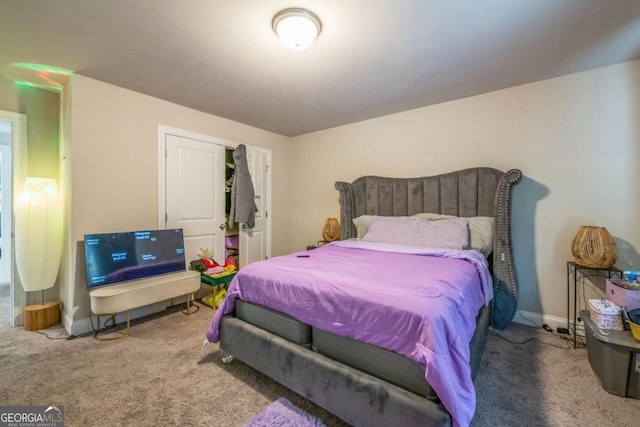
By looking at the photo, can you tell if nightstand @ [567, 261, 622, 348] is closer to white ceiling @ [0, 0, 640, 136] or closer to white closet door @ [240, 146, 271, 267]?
white ceiling @ [0, 0, 640, 136]

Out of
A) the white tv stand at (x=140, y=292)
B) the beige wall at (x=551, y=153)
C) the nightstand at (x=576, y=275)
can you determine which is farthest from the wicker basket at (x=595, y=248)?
the white tv stand at (x=140, y=292)

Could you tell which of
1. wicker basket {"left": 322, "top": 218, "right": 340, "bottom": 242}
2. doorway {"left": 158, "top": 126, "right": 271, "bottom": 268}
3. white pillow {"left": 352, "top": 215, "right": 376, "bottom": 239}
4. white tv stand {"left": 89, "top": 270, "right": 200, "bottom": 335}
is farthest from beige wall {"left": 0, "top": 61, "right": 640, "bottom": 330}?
wicker basket {"left": 322, "top": 218, "right": 340, "bottom": 242}

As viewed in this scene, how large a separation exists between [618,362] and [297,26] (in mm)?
2898

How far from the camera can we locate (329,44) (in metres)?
1.91

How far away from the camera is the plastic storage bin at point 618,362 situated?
5.02 ft

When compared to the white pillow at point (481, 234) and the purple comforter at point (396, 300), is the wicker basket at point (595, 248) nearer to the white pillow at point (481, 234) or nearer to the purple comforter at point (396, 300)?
the white pillow at point (481, 234)

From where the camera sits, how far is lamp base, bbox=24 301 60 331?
2418 mm

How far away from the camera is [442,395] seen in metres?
1.03

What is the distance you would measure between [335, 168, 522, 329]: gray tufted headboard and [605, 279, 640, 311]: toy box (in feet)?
2.10

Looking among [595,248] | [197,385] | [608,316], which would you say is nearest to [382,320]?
[197,385]

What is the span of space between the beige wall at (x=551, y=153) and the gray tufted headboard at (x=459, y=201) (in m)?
0.23

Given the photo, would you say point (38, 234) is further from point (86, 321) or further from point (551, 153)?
point (551, 153)

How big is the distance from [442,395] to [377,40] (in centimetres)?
217

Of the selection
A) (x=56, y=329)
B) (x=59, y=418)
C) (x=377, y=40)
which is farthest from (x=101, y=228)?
(x=377, y=40)
